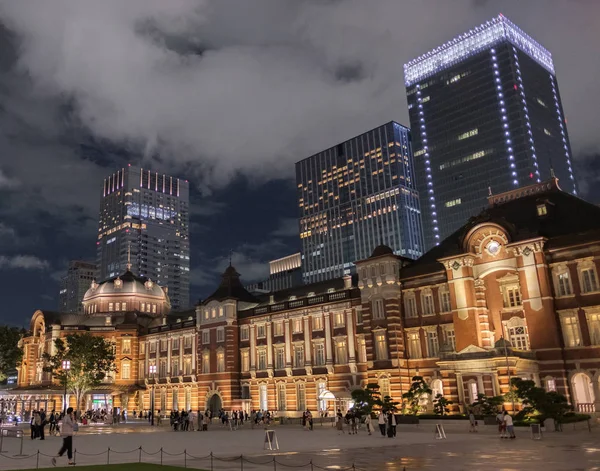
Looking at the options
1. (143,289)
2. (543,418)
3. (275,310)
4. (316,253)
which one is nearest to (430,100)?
(316,253)

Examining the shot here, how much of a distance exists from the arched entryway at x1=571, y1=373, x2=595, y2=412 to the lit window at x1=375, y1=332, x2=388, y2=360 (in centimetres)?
1721

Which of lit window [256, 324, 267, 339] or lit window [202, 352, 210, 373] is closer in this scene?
lit window [256, 324, 267, 339]

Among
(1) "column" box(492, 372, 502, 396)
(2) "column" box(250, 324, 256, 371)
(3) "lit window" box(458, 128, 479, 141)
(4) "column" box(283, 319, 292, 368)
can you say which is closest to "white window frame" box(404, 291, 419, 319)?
(1) "column" box(492, 372, 502, 396)

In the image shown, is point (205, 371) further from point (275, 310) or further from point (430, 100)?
point (430, 100)

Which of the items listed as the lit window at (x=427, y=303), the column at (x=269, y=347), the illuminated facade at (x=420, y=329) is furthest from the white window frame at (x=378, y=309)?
the column at (x=269, y=347)

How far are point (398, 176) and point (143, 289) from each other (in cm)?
9921

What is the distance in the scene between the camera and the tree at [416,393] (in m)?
50.7

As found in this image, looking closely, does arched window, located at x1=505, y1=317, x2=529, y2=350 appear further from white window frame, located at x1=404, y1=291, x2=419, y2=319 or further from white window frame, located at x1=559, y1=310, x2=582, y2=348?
white window frame, located at x1=404, y1=291, x2=419, y2=319

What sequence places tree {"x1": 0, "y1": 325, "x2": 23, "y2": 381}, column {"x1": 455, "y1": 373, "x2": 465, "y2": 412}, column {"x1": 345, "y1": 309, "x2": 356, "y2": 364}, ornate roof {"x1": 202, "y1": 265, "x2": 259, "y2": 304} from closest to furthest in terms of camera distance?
column {"x1": 455, "y1": 373, "x2": 465, "y2": 412}, column {"x1": 345, "y1": 309, "x2": 356, "y2": 364}, tree {"x1": 0, "y1": 325, "x2": 23, "y2": 381}, ornate roof {"x1": 202, "y1": 265, "x2": 259, "y2": 304}

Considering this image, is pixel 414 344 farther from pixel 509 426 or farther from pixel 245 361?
pixel 245 361

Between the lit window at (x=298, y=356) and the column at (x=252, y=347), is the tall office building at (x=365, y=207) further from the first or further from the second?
the lit window at (x=298, y=356)

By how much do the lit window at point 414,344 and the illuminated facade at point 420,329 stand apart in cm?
10

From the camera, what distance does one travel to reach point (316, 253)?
194m

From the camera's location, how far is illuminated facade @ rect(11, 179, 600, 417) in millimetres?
46938
